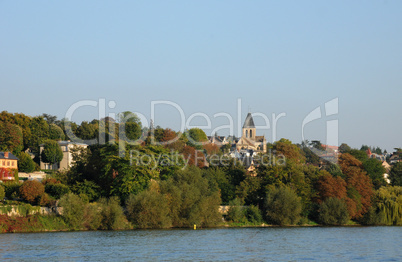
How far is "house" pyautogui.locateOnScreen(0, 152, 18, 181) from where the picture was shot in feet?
196

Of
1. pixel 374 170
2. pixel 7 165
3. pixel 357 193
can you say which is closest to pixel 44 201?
pixel 7 165

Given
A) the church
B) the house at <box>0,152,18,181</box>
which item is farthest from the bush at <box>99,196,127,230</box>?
the church

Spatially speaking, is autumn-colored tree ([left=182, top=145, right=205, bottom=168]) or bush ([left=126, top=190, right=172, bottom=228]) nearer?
bush ([left=126, top=190, right=172, bottom=228])

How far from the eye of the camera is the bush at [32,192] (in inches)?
1877

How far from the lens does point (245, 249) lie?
3469cm

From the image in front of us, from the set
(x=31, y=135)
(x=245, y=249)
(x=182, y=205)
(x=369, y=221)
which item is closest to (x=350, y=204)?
(x=369, y=221)

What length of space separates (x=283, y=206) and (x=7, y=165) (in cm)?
2801

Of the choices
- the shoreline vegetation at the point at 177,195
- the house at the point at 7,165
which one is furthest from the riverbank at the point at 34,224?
the house at the point at 7,165

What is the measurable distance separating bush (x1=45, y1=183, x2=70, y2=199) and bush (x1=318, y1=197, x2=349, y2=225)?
76.0 feet

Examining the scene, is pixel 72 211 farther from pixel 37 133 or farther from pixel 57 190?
pixel 37 133

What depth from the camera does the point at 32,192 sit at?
157 feet

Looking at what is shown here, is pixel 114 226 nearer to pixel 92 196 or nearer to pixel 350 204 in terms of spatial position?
pixel 92 196

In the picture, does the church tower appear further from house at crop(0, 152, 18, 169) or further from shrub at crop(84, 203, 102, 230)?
shrub at crop(84, 203, 102, 230)

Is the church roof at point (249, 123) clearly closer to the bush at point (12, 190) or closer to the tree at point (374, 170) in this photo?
the tree at point (374, 170)
